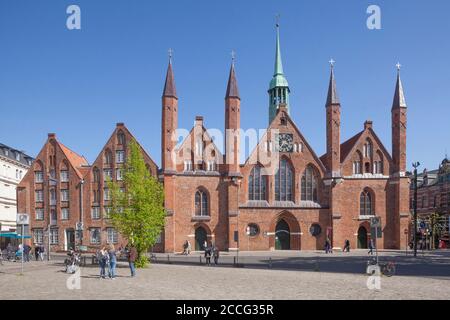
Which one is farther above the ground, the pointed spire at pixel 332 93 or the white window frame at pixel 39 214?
the pointed spire at pixel 332 93

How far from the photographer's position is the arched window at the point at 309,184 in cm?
5153

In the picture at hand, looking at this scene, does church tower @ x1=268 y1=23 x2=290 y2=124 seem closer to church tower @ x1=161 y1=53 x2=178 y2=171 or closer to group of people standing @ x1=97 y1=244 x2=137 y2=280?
church tower @ x1=161 y1=53 x2=178 y2=171

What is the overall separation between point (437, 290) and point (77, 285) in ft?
52.2

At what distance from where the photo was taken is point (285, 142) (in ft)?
171

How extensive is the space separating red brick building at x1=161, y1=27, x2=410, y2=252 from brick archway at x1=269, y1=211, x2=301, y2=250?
4.9 inches

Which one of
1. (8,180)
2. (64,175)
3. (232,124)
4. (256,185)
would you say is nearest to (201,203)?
(256,185)

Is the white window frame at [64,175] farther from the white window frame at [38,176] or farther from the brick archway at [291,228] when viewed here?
the brick archway at [291,228]

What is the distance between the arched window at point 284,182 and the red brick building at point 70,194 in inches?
604

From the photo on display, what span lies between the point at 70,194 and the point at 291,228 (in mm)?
28261

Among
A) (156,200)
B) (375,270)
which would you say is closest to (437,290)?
(375,270)

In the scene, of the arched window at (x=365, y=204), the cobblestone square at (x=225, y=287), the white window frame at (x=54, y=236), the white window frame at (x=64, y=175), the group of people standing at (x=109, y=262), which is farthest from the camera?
the white window frame at (x=64, y=175)

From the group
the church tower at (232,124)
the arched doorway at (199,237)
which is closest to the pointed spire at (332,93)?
the church tower at (232,124)

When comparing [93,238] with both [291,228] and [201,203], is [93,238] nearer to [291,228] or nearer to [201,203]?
[201,203]

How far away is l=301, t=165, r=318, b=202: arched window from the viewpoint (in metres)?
51.5
